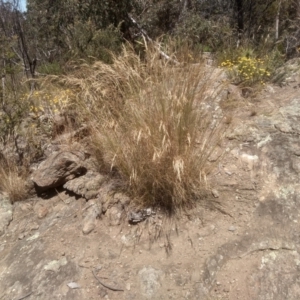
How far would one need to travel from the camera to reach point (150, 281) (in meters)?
2.00

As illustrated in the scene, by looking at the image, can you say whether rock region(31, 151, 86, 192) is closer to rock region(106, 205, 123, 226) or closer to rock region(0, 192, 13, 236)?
rock region(0, 192, 13, 236)

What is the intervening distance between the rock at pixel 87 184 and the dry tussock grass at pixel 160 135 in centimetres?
16

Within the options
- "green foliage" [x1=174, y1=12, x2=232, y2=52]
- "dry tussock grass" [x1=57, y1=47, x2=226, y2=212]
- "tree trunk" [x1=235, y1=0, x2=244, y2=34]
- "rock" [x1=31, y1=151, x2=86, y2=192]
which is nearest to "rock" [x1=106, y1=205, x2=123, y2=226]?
"dry tussock grass" [x1=57, y1=47, x2=226, y2=212]

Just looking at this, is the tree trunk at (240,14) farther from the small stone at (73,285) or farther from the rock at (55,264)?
the small stone at (73,285)

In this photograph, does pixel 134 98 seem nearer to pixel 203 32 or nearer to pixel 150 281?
pixel 150 281

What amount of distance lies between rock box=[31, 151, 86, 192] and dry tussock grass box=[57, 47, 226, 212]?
0.23 metres

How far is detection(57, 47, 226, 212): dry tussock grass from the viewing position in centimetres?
225

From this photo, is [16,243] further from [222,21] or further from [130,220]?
[222,21]

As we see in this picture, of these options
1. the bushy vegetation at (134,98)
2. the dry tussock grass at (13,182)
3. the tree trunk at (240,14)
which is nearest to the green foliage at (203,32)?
the bushy vegetation at (134,98)

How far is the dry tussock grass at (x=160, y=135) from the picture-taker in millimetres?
2246

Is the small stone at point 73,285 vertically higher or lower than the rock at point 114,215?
lower

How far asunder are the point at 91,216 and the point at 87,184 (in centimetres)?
32

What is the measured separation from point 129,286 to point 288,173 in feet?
4.56

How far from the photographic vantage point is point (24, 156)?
3.10 meters
